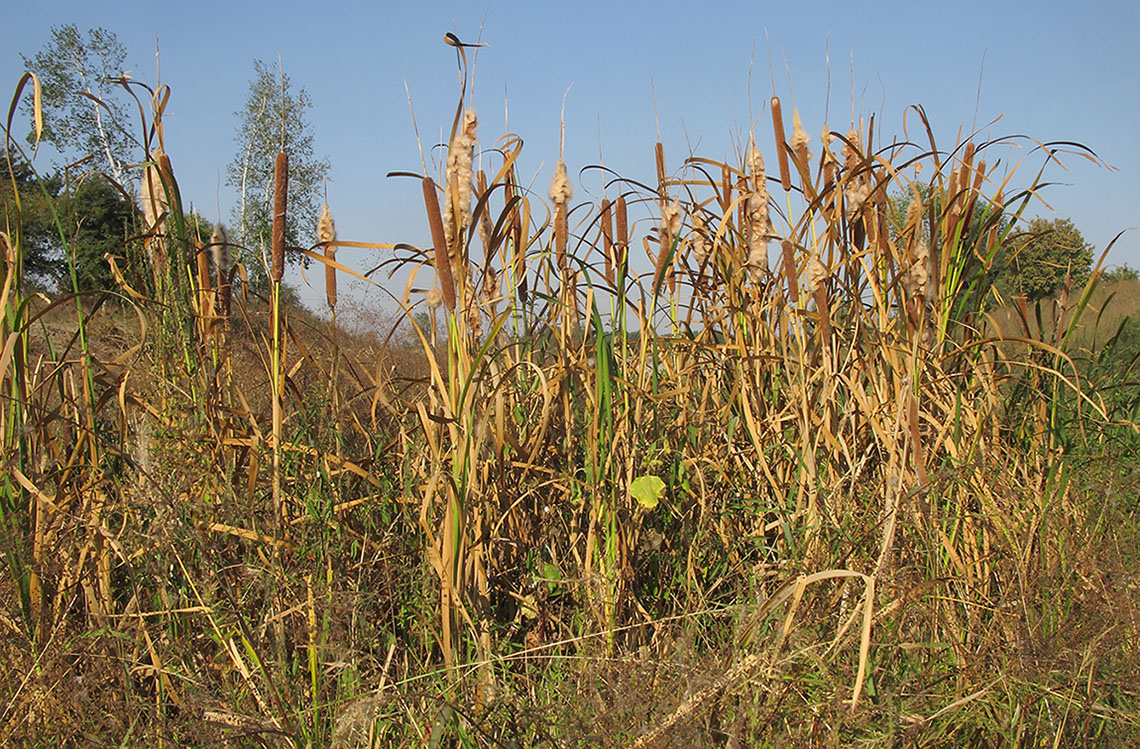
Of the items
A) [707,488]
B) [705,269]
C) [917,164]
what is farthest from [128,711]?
[917,164]

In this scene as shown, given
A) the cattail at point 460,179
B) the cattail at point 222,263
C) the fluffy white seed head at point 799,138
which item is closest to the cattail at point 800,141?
the fluffy white seed head at point 799,138

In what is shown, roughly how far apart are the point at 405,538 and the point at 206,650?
474 mm

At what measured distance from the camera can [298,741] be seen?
Result: 132 centimetres

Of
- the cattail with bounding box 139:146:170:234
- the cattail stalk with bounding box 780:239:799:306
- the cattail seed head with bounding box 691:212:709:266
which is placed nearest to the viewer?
the cattail with bounding box 139:146:170:234

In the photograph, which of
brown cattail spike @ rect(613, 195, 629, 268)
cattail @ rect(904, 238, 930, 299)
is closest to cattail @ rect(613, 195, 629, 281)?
brown cattail spike @ rect(613, 195, 629, 268)

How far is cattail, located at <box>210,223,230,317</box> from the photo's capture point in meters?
1.82

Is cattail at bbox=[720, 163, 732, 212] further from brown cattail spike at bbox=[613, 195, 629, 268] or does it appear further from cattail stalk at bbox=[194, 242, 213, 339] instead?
cattail stalk at bbox=[194, 242, 213, 339]

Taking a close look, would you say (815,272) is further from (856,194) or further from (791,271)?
(856,194)

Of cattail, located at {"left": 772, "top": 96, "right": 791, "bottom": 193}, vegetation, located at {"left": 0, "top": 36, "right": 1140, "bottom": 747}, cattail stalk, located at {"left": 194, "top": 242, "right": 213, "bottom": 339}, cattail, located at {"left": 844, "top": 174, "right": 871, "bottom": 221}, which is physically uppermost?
cattail, located at {"left": 772, "top": 96, "right": 791, "bottom": 193}

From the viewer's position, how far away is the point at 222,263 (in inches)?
72.1

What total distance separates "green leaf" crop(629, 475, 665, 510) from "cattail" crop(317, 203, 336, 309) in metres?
0.82

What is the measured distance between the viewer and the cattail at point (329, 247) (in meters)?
1.81

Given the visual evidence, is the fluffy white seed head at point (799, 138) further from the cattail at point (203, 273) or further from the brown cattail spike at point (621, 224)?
the cattail at point (203, 273)

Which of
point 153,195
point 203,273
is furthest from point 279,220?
point 153,195
